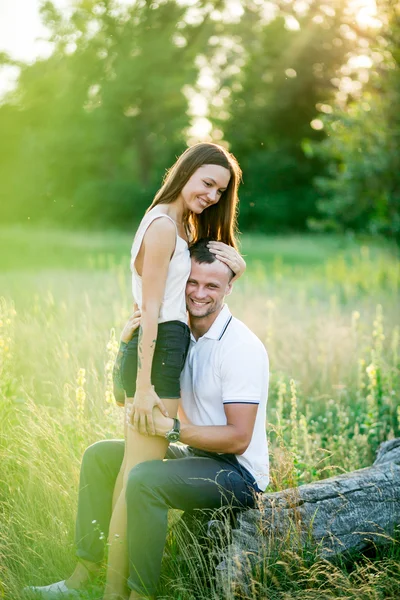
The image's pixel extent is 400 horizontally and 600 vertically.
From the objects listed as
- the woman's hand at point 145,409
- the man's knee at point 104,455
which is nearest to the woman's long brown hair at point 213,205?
the woman's hand at point 145,409

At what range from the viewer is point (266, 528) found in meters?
3.36

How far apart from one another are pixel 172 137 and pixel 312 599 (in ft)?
114

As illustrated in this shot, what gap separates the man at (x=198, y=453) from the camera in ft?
→ 10.6

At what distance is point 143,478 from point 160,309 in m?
0.85

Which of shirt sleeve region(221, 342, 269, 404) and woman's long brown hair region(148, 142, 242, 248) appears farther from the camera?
woman's long brown hair region(148, 142, 242, 248)

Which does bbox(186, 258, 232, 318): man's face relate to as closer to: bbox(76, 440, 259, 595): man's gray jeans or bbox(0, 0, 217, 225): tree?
bbox(76, 440, 259, 595): man's gray jeans

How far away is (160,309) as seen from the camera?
354cm

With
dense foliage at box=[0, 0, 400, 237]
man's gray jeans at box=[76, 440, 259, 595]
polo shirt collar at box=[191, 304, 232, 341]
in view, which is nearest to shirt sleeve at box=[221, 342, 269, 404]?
polo shirt collar at box=[191, 304, 232, 341]

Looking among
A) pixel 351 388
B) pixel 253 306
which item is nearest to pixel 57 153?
pixel 253 306

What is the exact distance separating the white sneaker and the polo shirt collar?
1463 millimetres

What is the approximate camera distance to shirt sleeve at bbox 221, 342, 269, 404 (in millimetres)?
3420

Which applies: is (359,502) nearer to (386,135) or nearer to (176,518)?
(176,518)

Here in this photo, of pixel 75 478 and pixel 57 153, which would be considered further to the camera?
pixel 57 153

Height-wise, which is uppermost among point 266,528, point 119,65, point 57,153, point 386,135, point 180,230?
point 119,65
